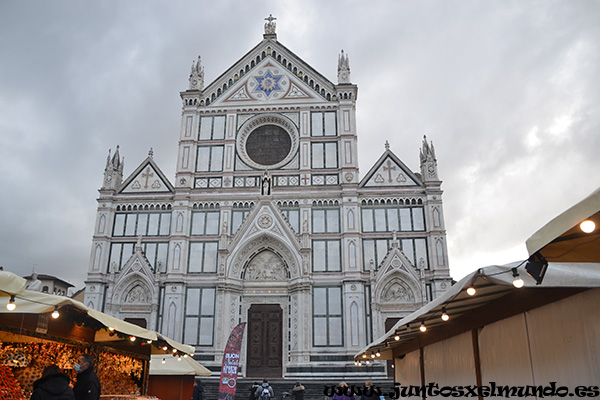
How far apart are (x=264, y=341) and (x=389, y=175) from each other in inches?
429

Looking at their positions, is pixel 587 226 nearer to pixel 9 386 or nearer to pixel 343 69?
pixel 9 386

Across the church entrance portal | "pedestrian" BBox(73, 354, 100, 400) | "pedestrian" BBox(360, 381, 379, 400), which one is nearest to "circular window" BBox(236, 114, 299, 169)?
the church entrance portal

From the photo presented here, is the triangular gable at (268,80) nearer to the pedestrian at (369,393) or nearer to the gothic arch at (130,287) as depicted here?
the gothic arch at (130,287)

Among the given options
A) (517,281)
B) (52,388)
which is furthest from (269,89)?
(517,281)

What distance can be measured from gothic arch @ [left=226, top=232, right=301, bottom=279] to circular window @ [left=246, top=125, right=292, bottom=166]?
14.9 feet

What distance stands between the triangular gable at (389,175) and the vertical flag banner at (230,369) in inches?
541

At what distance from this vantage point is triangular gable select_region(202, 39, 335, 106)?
29.2 m

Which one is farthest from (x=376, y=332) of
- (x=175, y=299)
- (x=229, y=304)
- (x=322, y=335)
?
(x=175, y=299)

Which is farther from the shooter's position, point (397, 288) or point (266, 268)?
point (266, 268)

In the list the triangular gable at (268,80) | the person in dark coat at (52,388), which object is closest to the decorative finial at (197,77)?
the triangular gable at (268,80)

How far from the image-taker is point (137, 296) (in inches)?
1024

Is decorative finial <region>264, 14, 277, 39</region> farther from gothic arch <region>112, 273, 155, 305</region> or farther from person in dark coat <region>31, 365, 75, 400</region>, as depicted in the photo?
person in dark coat <region>31, 365, 75, 400</region>

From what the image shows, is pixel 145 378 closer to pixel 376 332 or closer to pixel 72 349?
pixel 72 349

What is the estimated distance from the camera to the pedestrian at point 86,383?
266 inches
